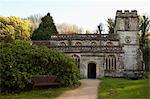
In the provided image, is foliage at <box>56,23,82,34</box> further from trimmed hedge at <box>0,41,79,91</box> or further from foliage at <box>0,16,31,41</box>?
→ trimmed hedge at <box>0,41,79,91</box>

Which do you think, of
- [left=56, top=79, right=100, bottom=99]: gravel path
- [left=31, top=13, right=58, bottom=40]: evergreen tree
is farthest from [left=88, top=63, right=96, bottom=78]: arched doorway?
[left=31, top=13, right=58, bottom=40]: evergreen tree

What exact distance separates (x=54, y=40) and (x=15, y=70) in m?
21.9

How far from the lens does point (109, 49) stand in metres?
44.2

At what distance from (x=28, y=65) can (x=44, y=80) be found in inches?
76.7

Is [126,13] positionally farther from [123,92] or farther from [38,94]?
[38,94]

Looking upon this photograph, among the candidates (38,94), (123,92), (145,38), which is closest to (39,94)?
(38,94)

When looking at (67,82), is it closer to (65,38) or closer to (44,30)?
(65,38)

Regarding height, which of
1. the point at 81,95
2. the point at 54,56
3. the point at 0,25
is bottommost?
the point at 81,95

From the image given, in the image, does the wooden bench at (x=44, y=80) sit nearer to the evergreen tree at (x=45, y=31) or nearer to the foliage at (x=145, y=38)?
the foliage at (x=145, y=38)

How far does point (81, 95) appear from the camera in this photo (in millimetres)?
26000

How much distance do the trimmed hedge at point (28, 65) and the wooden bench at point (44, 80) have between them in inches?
15.0

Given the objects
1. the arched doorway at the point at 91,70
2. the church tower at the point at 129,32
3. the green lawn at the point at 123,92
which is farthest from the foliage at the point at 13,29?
the green lawn at the point at 123,92

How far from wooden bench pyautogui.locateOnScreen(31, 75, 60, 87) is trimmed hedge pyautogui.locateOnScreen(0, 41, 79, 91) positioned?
1.25 feet

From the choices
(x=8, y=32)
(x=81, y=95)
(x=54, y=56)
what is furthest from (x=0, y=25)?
(x=81, y=95)
